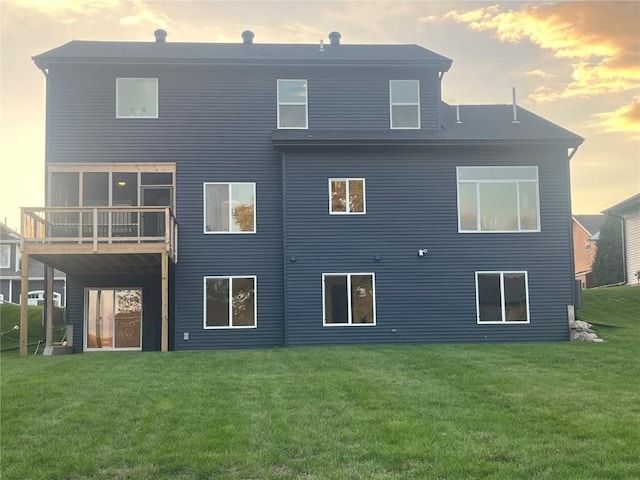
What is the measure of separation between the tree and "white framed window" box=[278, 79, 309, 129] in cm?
1886

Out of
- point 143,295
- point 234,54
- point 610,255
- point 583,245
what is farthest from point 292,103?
point 583,245

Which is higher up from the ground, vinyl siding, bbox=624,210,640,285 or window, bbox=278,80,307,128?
window, bbox=278,80,307,128

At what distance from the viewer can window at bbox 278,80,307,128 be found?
17656mm

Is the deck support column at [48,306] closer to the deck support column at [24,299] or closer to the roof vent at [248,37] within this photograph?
the deck support column at [24,299]

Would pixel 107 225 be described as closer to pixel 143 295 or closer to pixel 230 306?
pixel 143 295

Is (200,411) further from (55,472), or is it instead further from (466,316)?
(466,316)

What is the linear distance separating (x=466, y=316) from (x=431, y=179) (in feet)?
11.3

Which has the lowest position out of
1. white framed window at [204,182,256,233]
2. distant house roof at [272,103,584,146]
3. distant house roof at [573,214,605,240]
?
white framed window at [204,182,256,233]

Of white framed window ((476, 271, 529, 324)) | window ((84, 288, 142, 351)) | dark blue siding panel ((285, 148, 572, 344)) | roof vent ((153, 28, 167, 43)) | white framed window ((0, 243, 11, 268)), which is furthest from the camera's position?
white framed window ((0, 243, 11, 268))

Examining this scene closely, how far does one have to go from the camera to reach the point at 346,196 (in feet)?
56.1

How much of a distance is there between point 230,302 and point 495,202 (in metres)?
6.93

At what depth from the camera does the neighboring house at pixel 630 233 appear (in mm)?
28297

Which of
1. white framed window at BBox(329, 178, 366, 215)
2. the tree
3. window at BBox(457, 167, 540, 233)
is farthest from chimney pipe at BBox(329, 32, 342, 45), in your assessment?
the tree

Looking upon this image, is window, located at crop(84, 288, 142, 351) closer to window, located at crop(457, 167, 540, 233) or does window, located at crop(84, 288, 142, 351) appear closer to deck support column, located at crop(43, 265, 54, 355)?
deck support column, located at crop(43, 265, 54, 355)
